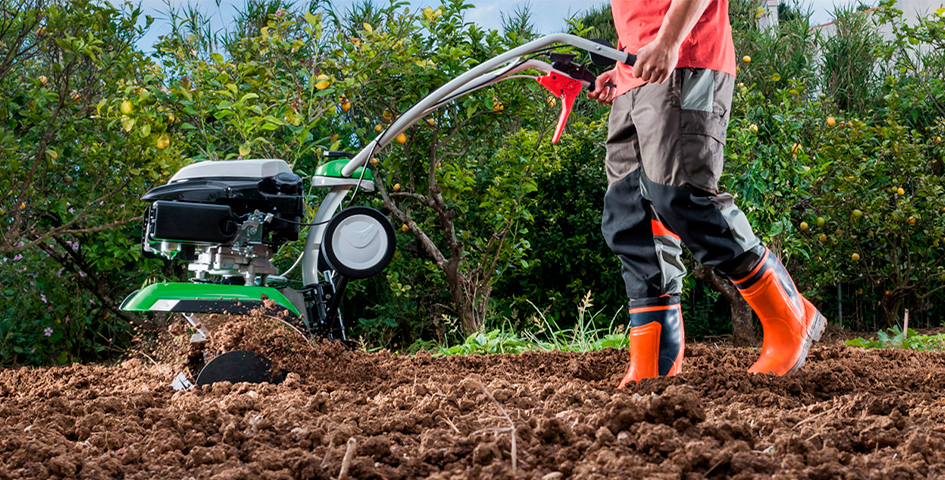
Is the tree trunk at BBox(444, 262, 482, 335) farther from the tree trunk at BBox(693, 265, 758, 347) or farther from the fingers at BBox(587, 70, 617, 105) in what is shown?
the fingers at BBox(587, 70, 617, 105)

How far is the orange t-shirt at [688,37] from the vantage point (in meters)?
2.00

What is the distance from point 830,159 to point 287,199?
3.94 meters

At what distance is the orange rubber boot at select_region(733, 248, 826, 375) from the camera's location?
6.82 ft

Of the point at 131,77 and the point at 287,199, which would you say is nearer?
the point at 287,199

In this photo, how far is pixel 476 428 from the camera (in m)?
1.32

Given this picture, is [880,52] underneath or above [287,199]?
above

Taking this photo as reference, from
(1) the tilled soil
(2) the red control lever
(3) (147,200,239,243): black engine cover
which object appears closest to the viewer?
(1) the tilled soil

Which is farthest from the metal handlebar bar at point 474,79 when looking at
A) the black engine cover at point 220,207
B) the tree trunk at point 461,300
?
the tree trunk at point 461,300

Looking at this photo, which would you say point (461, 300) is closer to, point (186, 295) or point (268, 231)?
point (268, 231)

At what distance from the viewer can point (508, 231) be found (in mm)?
4336

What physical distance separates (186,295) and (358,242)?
56 centimetres

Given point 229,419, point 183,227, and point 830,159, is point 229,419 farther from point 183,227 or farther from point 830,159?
point 830,159

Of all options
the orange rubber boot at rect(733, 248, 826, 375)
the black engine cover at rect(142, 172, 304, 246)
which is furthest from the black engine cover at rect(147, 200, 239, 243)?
the orange rubber boot at rect(733, 248, 826, 375)

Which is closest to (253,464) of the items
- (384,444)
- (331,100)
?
(384,444)
